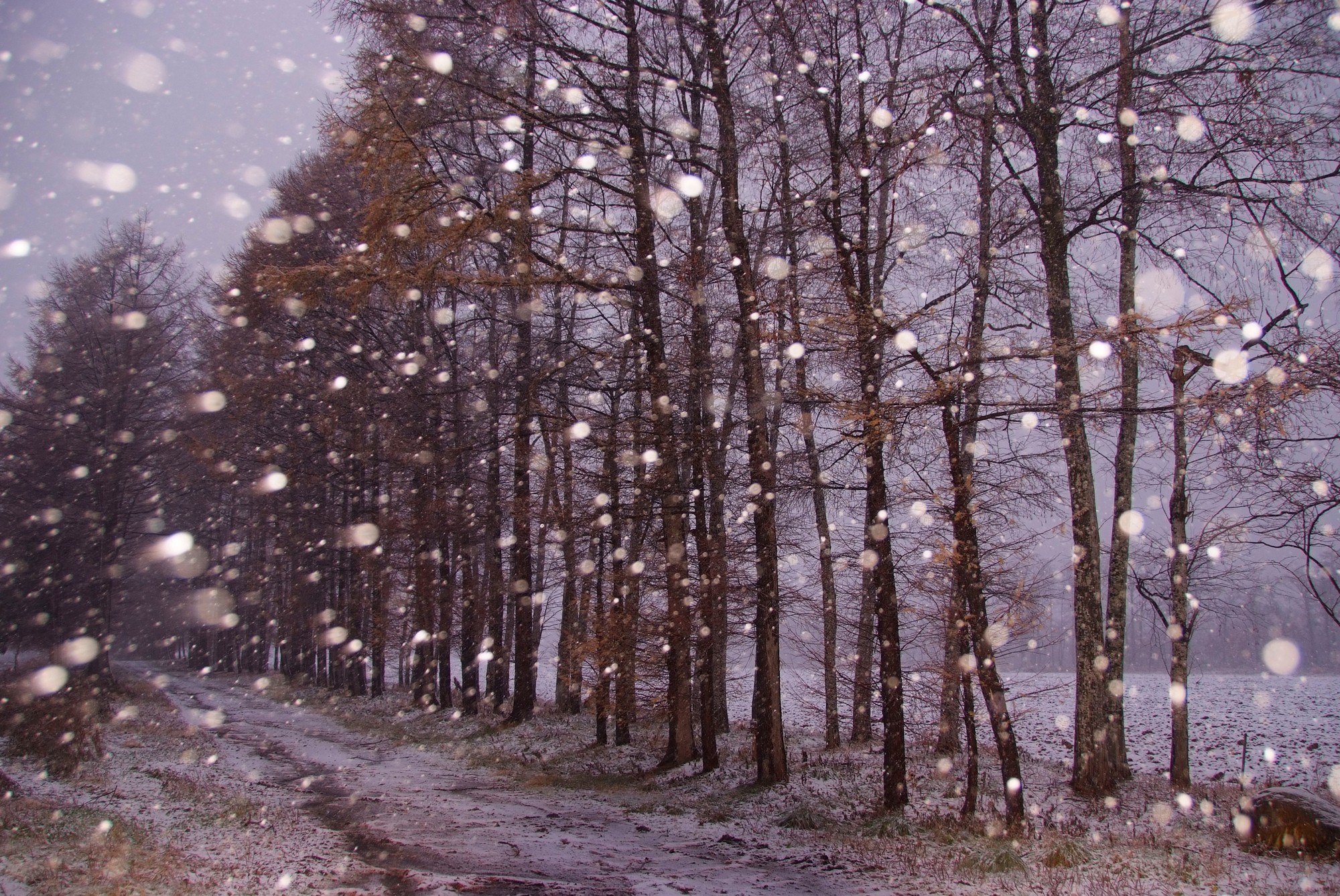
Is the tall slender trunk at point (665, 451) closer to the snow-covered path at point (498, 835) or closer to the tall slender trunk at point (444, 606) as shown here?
the snow-covered path at point (498, 835)

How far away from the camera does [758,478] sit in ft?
32.4

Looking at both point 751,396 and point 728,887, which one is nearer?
point 728,887

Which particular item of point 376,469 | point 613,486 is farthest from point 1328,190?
point 376,469

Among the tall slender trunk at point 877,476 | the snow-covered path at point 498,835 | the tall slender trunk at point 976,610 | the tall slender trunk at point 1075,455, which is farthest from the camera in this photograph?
the tall slender trunk at point 1075,455

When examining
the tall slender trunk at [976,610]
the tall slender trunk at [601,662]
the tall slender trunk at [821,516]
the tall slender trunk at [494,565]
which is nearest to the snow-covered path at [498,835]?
the tall slender trunk at [601,662]

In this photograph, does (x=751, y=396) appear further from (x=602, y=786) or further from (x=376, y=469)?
(x=376, y=469)

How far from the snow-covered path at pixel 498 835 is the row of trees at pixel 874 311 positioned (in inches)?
87.2

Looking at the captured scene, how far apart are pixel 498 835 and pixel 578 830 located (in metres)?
0.89

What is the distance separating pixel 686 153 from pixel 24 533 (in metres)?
22.3

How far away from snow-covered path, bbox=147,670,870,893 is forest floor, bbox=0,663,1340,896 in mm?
37

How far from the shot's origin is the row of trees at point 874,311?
816 centimetres

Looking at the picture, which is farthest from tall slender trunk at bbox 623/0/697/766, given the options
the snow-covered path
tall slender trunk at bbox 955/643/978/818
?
tall slender trunk at bbox 955/643/978/818

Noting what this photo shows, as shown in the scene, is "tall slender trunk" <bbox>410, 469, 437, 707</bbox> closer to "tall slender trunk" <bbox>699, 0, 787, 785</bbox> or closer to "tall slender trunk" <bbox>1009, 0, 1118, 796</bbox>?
"tall slender trunk" <bbox>699, 0, 787, 785</bbox>

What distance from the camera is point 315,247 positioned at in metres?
17.3
